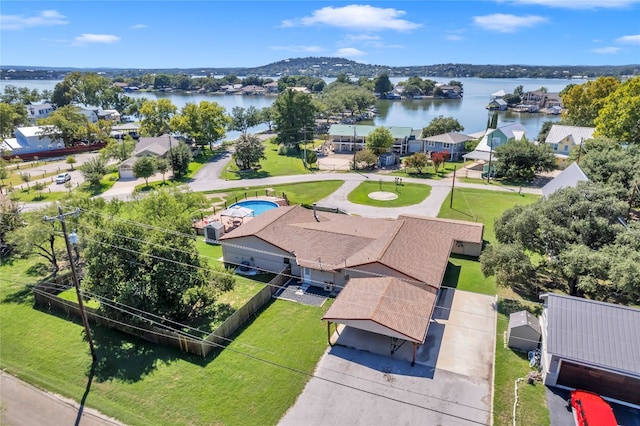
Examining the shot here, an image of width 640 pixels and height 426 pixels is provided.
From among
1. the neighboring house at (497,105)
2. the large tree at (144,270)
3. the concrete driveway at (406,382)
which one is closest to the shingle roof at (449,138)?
the concrete driveway at (406,382)

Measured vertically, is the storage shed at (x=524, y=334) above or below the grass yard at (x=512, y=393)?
above

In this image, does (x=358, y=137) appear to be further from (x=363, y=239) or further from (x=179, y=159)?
(x=363, y=239)

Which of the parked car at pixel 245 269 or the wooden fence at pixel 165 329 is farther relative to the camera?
the parked car at pixel 245 269

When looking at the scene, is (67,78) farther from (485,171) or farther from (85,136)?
(485,171)

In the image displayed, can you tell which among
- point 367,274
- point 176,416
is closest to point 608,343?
point 367,274

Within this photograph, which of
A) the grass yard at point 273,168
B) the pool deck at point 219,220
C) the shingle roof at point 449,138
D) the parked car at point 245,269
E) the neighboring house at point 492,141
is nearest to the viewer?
the parked car at point 245,269

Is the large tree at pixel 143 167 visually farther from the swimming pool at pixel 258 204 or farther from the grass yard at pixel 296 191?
the swimming pool at pixel 258 204

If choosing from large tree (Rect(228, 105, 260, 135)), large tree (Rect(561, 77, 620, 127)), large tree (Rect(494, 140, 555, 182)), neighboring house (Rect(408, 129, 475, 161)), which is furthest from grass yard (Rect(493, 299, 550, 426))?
large tree (Rect(228, 105, 260, 135))
